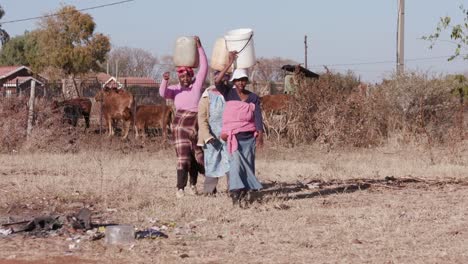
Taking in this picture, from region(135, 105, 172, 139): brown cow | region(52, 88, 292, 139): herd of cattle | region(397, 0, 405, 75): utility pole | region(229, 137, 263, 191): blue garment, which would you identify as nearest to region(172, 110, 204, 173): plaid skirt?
region(229, 137, 263, 191): blue garment

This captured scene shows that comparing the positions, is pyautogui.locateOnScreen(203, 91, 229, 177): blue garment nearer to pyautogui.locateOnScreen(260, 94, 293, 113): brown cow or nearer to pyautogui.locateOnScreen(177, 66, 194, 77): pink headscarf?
pyautogui.locateOnScreen(177, 66, 194, 77): pink headscarf

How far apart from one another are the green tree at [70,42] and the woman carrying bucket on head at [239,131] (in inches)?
1727

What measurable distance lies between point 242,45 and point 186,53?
0.73 meters

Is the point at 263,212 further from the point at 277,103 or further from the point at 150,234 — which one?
the point at 277,103

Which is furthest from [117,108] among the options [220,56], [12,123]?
[220,56]

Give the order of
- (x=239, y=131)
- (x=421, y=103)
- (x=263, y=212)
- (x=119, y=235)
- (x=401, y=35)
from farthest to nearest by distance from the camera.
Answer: (x=401, y=35)
(x=421, y=103)
(x=239, y=131)
(x=263, y=212)
(x=119, y=235)

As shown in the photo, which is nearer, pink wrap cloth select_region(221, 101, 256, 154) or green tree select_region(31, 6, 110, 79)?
pink wrap cloth select_region(221, 101, 256, 154)

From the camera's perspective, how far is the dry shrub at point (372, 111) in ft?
62.2

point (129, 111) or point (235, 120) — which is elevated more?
A: point (235, 120)

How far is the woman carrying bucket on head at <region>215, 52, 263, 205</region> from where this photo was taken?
9148 millimetres

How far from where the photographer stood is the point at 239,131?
9.17 metres

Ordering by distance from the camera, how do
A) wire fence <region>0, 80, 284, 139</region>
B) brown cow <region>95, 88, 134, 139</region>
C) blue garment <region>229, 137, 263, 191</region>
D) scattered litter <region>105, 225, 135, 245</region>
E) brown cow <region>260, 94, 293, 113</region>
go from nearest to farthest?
scattered litter <region>105, 225, 135, 245</region> < blue garment <region>229, 137, 263, 191</region> < wire fence <region>0, 80, 284, 139</region> < brown cow <region>260, 94, 293, 113</region> < brown cow <region>95, 88, 134, 139</region>

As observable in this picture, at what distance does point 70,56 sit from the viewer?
5194cm

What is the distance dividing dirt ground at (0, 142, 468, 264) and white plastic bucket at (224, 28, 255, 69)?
165cm
